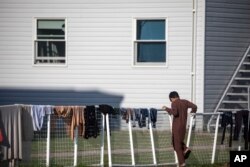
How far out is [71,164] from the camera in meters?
12.7

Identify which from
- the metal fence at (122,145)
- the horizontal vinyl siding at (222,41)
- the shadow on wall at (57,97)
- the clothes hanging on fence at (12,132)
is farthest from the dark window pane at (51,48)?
the clothes hanging on fence at (12,132)

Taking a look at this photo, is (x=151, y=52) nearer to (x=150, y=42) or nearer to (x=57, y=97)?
(x=150, y=42)

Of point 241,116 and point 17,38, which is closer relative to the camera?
point 241,116

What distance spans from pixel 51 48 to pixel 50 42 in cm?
20

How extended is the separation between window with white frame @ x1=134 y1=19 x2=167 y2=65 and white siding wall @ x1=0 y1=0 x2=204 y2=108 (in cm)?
A: 21

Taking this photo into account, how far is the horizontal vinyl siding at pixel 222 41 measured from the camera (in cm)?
1839

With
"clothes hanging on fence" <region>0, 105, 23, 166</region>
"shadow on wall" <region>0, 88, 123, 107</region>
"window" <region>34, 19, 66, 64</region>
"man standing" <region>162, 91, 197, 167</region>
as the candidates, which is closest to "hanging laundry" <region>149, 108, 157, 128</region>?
"man standing" <region>162, 91, 197, 167</region>

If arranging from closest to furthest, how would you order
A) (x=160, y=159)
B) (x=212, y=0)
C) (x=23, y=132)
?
(x=23, y=132) < (x=160, y=159) < (x=212, y=0)

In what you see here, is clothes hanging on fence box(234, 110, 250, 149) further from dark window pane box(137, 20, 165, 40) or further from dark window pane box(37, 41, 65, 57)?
dark window pane box(37, 41, 65, 57)

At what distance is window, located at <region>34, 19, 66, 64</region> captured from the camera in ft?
61.9

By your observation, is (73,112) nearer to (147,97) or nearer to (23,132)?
(23,132)

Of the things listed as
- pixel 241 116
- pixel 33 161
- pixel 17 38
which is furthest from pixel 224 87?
pixel 33 161

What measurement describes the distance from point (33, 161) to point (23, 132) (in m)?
0.66

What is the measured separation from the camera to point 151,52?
18531 millimetres
